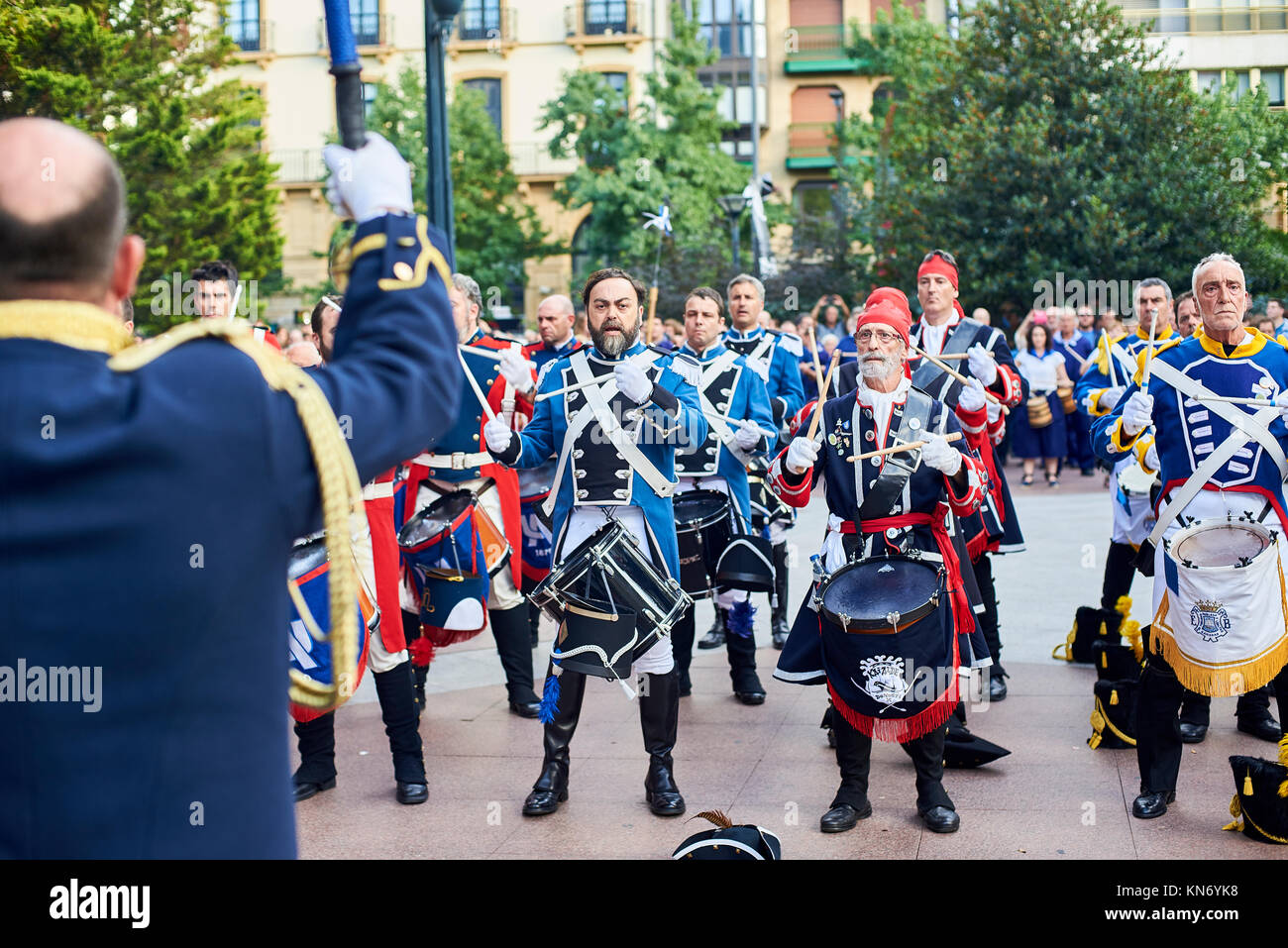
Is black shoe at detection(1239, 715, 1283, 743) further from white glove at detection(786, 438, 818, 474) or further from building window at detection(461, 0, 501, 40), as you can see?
building window at detection(461, 0, 501, 40)

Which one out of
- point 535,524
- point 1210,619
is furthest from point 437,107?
point 1210,619

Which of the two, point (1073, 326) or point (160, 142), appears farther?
point (1073, 326)

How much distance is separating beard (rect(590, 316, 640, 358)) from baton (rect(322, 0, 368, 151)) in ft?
11.1

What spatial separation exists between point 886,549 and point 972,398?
114 cm

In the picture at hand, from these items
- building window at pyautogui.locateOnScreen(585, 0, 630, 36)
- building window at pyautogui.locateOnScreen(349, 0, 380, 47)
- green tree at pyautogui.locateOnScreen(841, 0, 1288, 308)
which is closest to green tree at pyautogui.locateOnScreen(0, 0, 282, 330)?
green tree at pyautogui.locateOnScreen(841, 0, 1288, 308)

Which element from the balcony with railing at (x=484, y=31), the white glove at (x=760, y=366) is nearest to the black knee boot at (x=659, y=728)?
the white glove at (x=760, y=366)

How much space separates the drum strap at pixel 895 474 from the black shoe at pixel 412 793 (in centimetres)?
205

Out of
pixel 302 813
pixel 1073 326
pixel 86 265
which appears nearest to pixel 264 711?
pixel 86 265

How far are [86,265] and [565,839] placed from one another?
3722mm

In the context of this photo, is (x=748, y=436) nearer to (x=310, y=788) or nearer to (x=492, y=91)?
(x=310, y=788)

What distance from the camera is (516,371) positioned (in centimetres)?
566

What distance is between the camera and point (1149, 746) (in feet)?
17.1

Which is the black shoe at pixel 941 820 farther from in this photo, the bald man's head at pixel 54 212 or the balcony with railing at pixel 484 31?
the balcony with railing at pixel 484 31
